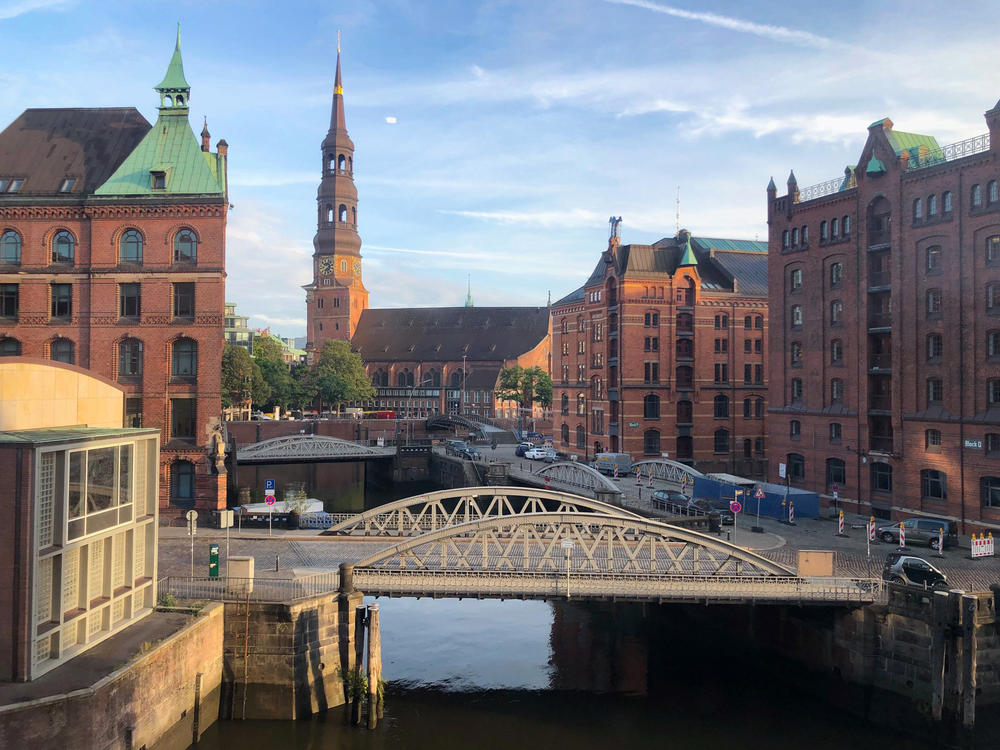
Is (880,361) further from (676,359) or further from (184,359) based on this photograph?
(184,359)

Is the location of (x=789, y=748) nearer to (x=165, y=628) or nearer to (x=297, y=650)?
(x=297, y=650)

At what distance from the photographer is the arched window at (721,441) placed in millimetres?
69125

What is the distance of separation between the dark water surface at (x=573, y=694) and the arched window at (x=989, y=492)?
15.8 meters

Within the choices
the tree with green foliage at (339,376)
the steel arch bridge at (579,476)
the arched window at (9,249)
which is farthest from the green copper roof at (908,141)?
the tree with green foliage at (339,376)

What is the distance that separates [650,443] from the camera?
67.3m

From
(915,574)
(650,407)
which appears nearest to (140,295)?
(915,574)

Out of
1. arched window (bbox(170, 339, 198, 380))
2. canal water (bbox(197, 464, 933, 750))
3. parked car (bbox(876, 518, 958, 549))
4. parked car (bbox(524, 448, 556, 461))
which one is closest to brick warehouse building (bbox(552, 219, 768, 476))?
parked car (bbox(524, 448, 556, 461))

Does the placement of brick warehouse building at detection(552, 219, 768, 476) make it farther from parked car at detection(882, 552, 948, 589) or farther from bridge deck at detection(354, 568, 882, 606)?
bridge deck at detection(354, 568, 882, 606)

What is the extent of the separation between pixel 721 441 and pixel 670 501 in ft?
86.0

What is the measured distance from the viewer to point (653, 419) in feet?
221

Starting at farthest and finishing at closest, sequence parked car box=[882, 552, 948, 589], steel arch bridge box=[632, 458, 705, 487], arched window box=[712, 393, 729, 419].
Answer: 1. arched window box=[712, 393, 729, 419]
2. steel arch bridge box=[632, 458, 705, 487]
3. parked car box=[882, 552, 948, 589]

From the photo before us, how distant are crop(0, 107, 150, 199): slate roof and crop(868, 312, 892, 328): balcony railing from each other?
41385 mm

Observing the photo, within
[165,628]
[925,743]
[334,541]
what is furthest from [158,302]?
[925,743]

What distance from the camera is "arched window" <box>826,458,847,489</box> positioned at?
47.3 metres
